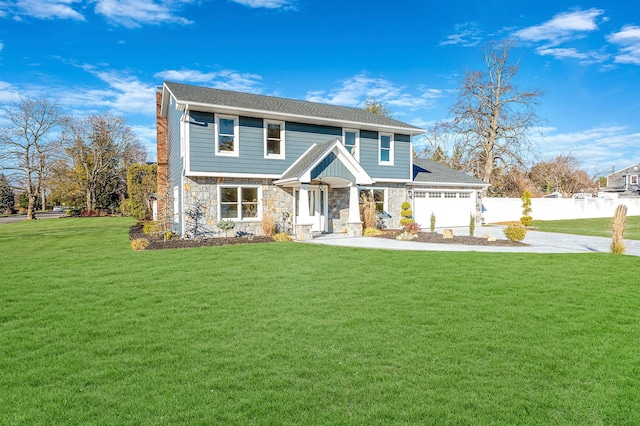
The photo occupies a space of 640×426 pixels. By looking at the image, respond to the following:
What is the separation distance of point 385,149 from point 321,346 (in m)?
16.2

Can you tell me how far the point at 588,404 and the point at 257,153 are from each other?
14604mm

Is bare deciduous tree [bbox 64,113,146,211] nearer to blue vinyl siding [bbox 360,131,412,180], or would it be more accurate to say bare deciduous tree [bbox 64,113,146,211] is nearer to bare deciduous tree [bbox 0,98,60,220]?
bare deciduous tree [bbox 0,98,60,220]

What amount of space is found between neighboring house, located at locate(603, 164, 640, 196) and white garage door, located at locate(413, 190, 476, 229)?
153 ft

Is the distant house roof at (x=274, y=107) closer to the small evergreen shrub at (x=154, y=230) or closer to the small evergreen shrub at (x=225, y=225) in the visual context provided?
the small evergreen shrub at (x=225, y=225)

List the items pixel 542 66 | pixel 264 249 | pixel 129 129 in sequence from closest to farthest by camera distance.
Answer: pixel 264 249, pixel 542 66, pixel 129 129

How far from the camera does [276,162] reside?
54.8 feet

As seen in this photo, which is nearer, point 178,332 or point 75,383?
point 75,383

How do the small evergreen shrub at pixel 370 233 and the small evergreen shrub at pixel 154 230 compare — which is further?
the small evergreen shrub at pixel 370 233

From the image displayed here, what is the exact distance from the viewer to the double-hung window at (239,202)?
1580 cm

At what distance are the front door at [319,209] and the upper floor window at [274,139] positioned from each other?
2564 millimetres

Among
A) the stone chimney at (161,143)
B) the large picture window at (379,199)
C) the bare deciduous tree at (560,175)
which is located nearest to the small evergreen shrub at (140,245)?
the stone chimney at (161,143)

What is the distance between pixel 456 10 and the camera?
54.5ft

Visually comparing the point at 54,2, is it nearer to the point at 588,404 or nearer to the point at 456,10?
the point at 456,10

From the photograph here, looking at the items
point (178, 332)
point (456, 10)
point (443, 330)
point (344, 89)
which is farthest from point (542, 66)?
point (178, 332)
